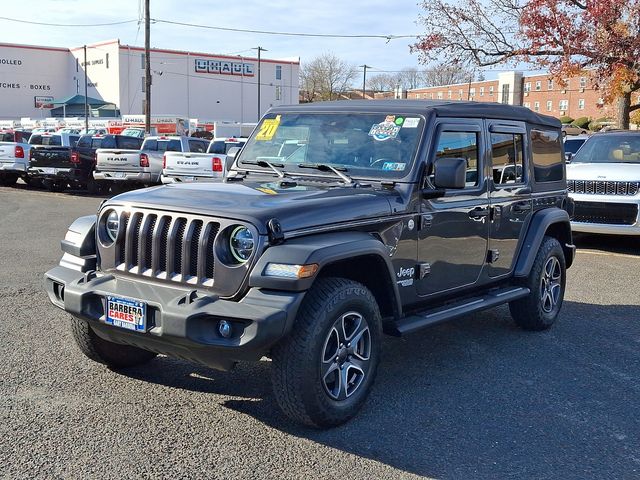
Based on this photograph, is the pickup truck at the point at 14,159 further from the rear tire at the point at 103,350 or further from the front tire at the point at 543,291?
the front tire at the point at 543,291

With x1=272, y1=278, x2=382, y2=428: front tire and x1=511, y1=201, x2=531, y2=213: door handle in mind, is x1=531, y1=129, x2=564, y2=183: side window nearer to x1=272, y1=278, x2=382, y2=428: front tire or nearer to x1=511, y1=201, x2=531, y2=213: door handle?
x1=511, y1=201, x2=531, y2=213: door handle

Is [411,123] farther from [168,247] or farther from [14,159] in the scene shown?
[14,159]

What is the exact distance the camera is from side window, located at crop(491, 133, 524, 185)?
5824mm

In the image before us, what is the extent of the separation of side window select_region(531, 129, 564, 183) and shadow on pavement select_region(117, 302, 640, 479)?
1.48m

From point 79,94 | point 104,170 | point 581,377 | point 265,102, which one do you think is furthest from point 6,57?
point 581,377

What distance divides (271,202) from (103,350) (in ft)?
5.63

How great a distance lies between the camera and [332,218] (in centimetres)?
424

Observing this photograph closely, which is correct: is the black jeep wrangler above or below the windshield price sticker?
below

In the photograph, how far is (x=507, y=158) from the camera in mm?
6008

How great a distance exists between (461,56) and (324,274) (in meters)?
16.2

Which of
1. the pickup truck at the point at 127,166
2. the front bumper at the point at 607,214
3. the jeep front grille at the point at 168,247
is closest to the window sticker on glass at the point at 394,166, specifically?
the jeep front grille at the point at 168,247

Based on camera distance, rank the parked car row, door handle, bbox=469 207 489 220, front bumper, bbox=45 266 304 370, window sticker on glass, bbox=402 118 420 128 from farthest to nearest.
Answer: the parked car row < door handle, bbox=469 207 489 220 < window sticker on glass, bbox=402 118 420 128 < front bumper, bbox=45 266 304 370

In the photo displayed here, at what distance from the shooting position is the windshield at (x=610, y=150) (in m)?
11.6

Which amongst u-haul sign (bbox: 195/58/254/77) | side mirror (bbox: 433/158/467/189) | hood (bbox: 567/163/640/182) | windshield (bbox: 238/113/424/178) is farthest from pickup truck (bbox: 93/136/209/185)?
u-haul sign (bbox: 195/58/254/77)
